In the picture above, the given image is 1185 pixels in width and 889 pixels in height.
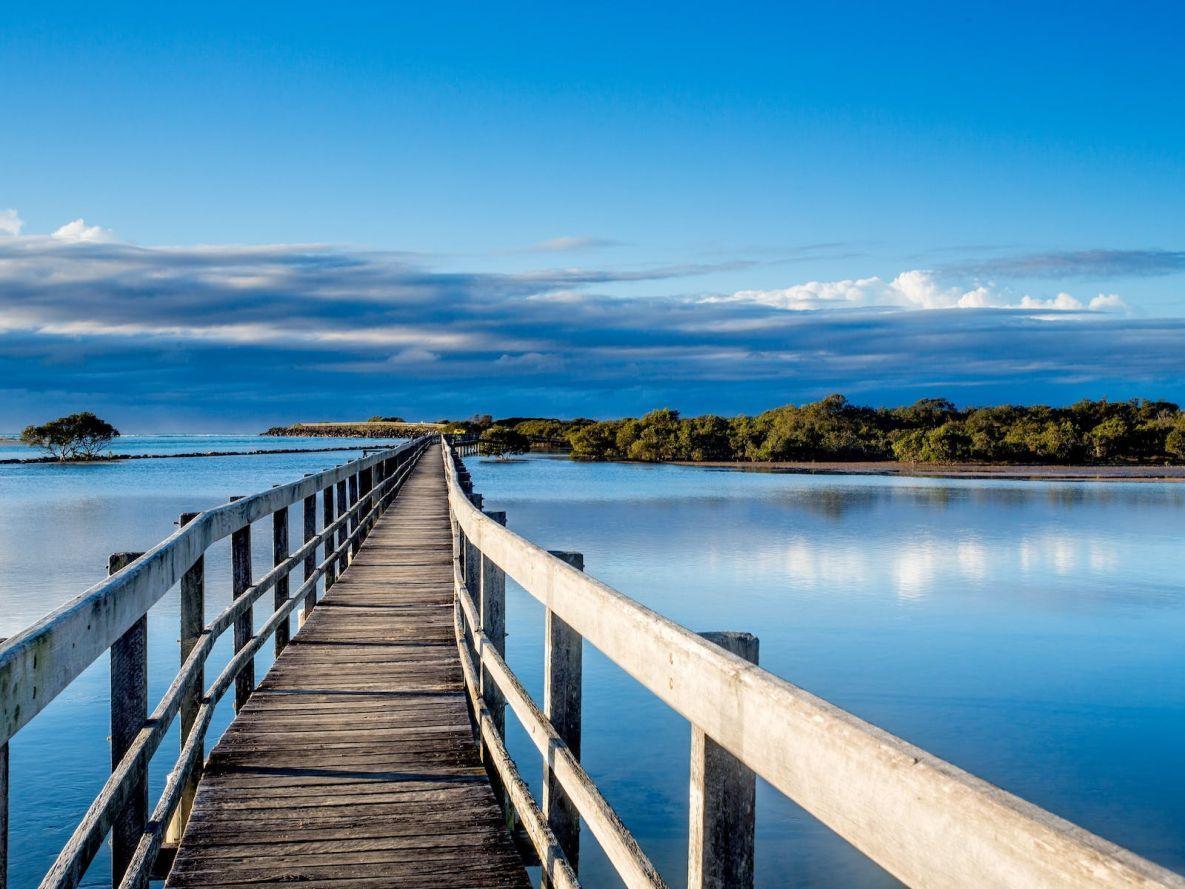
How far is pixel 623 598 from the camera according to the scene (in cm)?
237

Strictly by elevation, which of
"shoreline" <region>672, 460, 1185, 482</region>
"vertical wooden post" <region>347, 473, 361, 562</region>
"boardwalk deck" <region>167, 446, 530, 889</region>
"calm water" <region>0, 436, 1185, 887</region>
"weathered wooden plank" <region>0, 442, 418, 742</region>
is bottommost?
"calm water" <region>0, 436, 1185, 887</region>

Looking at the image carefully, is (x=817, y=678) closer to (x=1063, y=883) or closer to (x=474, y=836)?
(x=474, y=836)

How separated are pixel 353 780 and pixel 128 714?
1338 mm

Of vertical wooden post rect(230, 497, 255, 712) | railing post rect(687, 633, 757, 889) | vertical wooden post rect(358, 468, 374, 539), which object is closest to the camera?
railing post rect(687, 633, 757, 889)

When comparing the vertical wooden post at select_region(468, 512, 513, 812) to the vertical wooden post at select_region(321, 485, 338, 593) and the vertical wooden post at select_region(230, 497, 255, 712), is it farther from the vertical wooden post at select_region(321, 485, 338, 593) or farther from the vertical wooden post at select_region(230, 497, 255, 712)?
the vertical wooden post at select_region(321, 485, 338, 593)

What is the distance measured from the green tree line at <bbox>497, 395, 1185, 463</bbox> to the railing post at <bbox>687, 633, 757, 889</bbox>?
8563 cm

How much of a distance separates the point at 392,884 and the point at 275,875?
0.40 m

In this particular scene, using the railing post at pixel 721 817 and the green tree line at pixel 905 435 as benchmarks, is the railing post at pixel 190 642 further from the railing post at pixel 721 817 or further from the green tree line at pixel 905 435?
the green tree line at pixel 905 435

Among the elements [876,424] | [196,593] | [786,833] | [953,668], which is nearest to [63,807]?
[196,593]

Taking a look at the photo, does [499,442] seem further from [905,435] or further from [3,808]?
[3,808]

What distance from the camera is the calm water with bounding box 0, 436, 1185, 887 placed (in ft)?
28.7

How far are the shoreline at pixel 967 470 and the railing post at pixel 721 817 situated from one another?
218 ft

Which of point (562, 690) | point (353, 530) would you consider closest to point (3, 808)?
point (562, 690)

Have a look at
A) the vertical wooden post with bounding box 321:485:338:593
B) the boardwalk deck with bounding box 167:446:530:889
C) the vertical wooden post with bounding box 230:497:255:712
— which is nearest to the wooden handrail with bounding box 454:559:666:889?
the boardwalk deck with bounding box 167:446:530:889
